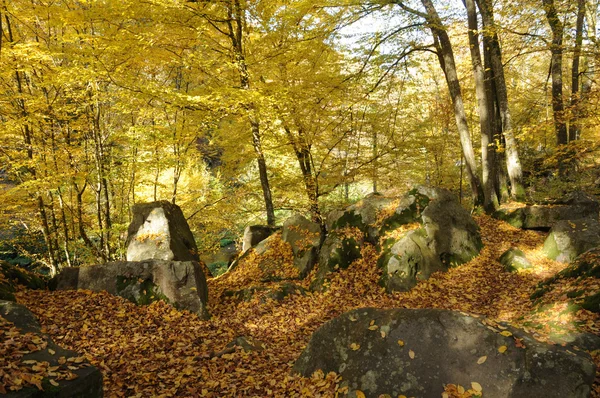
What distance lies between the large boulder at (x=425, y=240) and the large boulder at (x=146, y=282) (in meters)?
4.20

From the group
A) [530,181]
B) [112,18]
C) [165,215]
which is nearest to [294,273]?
[165,215]

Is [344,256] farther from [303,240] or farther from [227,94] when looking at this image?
[227,94]

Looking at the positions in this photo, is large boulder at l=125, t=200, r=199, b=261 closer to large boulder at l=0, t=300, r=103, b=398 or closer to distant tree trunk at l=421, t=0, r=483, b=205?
large boulder at l=0, t=300, r=103, b=398

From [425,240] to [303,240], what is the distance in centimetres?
355

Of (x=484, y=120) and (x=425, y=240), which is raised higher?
(x=484, y=120)

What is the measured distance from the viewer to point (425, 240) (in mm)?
8383

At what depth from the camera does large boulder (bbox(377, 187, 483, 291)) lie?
7.89 metres

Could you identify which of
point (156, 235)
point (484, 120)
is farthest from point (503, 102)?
point (156, 235)

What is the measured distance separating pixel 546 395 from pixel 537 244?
23.3 feet

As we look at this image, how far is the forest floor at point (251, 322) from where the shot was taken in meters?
4.75

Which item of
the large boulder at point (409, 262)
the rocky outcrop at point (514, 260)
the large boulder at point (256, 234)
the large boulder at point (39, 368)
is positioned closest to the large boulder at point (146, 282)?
the large boulder at point (39, 368)

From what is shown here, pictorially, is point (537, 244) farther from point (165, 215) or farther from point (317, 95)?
point (165, 215)

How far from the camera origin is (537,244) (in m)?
9.23

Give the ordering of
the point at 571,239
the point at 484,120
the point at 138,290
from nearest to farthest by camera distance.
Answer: the point at 138,290, the point at 571,239, the point at 484,120
